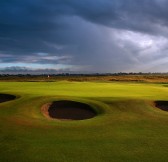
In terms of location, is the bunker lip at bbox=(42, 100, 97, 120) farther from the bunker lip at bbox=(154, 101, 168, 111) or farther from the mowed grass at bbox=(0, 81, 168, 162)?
the bunker lip at bbox=(154, 101, 168, 111)

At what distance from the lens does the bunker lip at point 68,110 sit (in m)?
22.9

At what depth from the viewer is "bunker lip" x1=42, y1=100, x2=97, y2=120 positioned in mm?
22941

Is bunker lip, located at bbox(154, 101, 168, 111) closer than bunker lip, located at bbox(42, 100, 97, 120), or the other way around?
bunker lip, located at bbox(42, 100, 97, 120)

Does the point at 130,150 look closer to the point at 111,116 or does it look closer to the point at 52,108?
the point at 111,116

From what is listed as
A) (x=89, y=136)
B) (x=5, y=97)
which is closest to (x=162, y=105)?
(x=89, y=136)

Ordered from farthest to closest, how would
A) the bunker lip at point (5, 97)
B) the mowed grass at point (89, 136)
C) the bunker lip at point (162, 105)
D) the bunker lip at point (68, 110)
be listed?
the bunker lip at point (5, 97) < the bunker lip at point (162, 105) < the bunker lip at point (68, 110) < the mowed grass at point (89, 136)

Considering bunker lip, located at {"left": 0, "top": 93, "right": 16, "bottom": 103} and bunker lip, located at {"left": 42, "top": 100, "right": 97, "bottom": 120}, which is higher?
bunker lip, located at {"left": 0, "top": 93, "right": 16, "bottom": 103}

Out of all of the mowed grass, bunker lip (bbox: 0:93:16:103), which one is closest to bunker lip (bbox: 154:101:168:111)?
the mowed grass

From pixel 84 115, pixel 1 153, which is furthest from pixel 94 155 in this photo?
pixel 84 115

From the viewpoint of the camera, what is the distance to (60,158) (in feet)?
41.4

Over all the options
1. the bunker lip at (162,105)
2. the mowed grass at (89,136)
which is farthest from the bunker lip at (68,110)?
the bunker lip at (162,105)

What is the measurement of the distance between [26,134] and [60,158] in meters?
4.50

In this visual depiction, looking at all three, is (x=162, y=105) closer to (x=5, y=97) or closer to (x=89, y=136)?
(x=89, y=136)

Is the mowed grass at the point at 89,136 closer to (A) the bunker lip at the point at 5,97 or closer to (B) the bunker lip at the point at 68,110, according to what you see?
(B) the bunker lip at the point at 68,110
